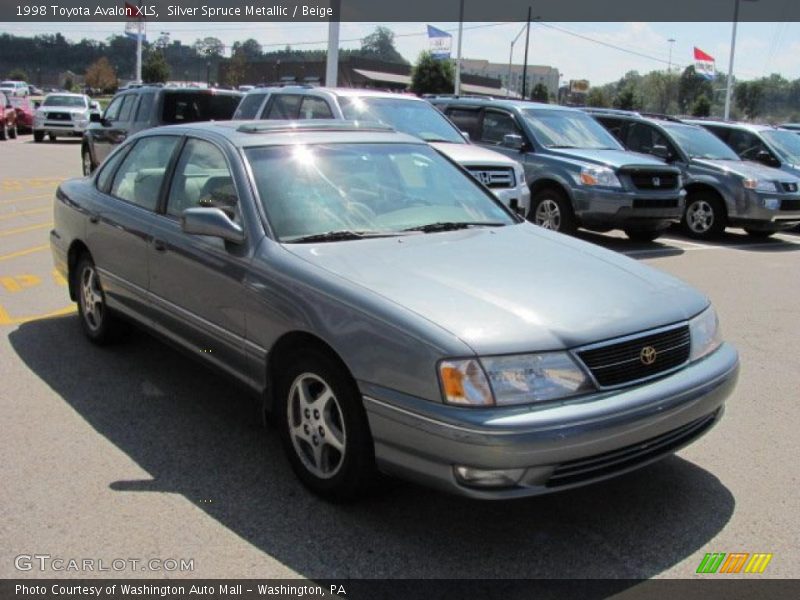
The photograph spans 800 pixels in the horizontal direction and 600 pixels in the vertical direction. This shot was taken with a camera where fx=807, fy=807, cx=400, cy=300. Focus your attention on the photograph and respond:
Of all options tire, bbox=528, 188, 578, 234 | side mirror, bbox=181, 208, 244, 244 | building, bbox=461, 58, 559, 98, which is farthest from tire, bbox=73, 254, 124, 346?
building, bbox=461, 58, 559, 98

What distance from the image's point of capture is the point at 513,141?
11172mm

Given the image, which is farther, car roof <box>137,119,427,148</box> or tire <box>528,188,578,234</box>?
tire <box>528,188,578,234</box>

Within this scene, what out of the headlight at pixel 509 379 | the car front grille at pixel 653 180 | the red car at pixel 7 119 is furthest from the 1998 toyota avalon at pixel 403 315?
the red car at pixel 7 119

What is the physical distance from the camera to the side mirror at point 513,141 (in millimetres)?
11156

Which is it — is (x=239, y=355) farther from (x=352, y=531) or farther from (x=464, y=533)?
(x=464, y=533)

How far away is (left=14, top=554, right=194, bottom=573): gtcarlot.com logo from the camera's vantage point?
303cm

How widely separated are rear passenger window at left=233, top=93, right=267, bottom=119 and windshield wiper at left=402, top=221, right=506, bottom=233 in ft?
23.0

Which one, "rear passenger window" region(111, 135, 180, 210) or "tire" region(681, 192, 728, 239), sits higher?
"rear passenger window" region(111, 135, 180, 210)

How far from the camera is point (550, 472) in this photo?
302 centimetres

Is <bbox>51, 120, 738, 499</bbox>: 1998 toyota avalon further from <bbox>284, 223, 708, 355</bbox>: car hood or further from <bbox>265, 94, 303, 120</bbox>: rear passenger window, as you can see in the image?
<bbox>265, 94, 303, 120</bbox>: rear passenger window

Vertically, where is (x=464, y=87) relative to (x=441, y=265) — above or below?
above

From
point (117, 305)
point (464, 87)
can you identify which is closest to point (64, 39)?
point (464, 87)

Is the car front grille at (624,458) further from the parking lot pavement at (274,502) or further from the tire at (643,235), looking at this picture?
the tire at (643,235)

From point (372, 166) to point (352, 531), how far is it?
2.12 m
